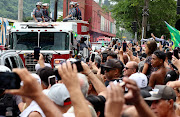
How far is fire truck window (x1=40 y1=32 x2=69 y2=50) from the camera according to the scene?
13.8 metres

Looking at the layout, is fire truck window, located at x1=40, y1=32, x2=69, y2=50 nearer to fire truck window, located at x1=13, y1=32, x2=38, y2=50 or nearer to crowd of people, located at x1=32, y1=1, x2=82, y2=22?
fire truck window, located at x1=13, y1=32, x2=38, y2=50

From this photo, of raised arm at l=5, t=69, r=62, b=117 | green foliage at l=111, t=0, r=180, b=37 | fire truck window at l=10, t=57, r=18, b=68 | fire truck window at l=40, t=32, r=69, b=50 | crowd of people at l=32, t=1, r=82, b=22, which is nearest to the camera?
raised arm at l=5, t=69, r=62, b=117

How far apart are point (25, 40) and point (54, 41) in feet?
3.75

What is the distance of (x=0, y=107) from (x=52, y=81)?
255cm

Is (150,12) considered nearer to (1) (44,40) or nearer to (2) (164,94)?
(1) (44,40)

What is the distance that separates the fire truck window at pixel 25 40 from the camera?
1363 centimetres

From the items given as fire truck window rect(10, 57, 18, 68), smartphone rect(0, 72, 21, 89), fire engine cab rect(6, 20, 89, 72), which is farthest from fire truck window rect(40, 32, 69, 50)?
smartphone rect(0, 72, 21, 89)

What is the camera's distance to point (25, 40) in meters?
13.8

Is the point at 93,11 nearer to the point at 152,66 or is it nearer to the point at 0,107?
the point at 152,66

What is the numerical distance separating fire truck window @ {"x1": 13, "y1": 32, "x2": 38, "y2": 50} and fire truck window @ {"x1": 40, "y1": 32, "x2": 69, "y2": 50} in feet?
0.91

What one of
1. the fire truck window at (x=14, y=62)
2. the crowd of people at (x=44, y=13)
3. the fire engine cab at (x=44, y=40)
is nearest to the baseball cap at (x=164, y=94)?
the fire truck window at (x=14, y=62)

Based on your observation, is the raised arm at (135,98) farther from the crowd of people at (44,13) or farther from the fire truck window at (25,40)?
the crowd of people at (44,13)

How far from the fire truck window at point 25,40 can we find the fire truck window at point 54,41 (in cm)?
28

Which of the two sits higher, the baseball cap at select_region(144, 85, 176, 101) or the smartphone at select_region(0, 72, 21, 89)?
the smartphone at select_region(0, 72, 21, 89)
